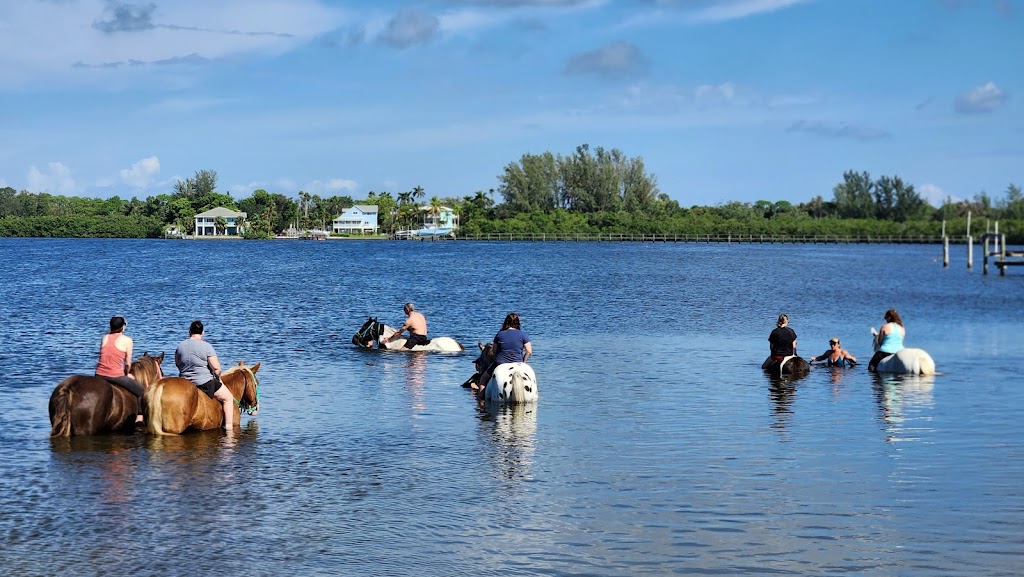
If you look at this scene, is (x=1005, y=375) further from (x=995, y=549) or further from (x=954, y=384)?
(x=995, y=549)

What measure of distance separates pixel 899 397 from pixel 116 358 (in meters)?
15.5

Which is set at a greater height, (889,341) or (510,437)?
(889,341)

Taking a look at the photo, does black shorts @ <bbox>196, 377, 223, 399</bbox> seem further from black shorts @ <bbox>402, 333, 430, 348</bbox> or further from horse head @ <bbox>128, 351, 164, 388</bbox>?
black shorts @ <bbox>402, 333, 430, 348</bbox>

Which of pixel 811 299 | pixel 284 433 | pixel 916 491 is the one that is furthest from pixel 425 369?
pixel 811 299

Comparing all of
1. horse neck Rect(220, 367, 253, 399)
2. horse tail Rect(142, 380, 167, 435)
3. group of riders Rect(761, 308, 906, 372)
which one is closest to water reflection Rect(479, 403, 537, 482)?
horse neck Rect(220, 367, 253, 399)

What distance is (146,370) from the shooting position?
19.0 metres

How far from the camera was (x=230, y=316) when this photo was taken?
161ft

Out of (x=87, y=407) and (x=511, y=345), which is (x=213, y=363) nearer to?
(x=87, y=407)

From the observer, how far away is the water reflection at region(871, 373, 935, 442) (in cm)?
1926

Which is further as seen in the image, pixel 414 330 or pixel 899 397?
pixel 414 330

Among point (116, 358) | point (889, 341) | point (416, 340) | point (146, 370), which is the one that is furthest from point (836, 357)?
point (116, 358)

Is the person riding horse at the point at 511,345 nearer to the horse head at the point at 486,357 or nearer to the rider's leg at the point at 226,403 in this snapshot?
the horse head at the point at 486,357

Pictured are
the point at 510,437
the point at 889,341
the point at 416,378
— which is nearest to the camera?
the point at 510,437

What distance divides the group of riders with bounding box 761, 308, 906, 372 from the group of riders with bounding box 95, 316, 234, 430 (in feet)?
47.9
